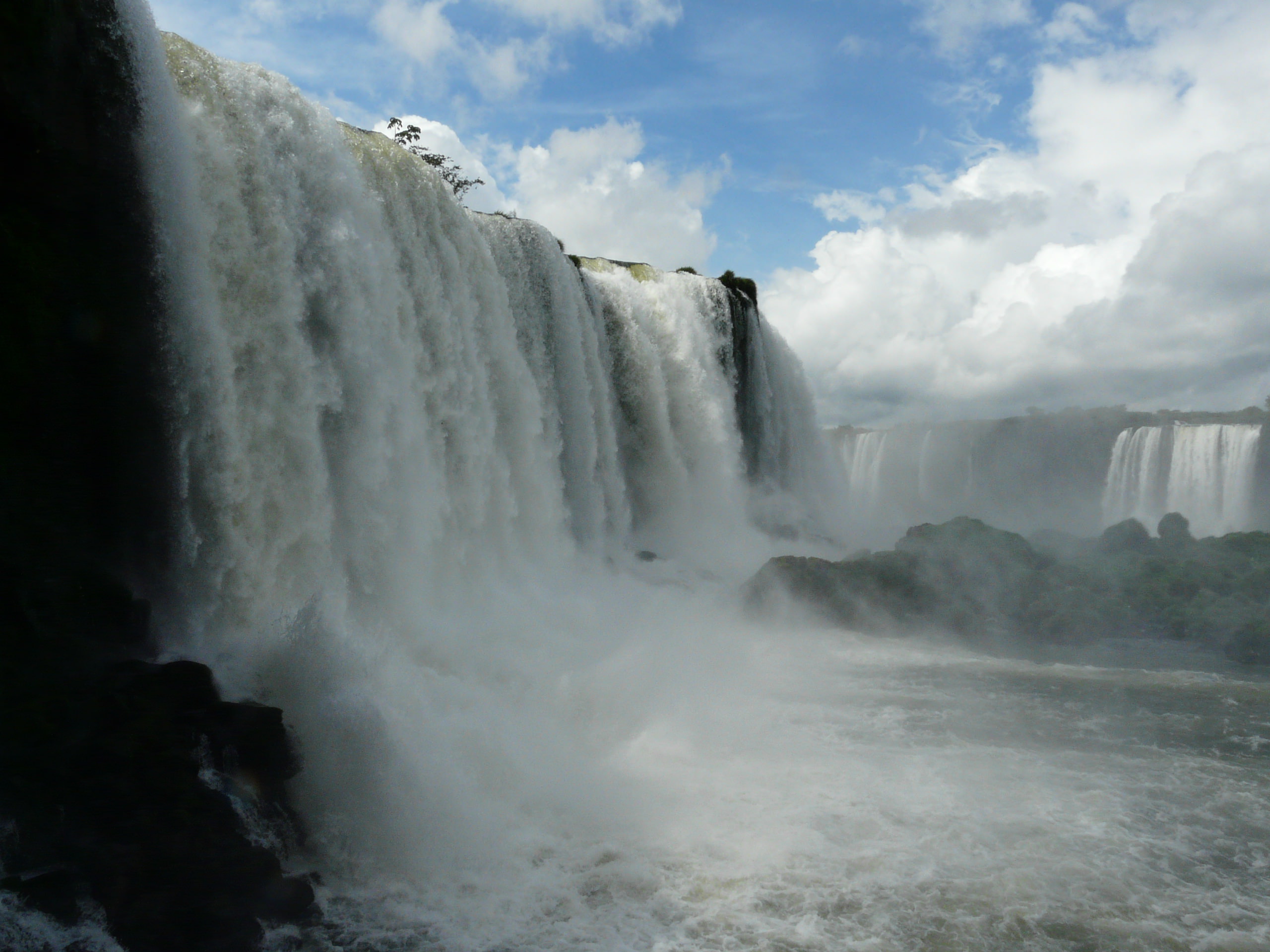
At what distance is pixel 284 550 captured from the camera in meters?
8.90

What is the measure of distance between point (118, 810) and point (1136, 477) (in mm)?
34178

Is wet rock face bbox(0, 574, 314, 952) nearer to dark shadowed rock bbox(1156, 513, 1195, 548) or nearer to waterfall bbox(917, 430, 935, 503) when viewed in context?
dark shadowed rock bbox(1156, 513, 1195, 548)

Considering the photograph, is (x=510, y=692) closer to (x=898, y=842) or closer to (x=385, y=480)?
(x=385, y=480)

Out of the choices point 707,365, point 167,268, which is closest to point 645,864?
point 167,268

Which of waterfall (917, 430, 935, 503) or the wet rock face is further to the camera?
waterfall (917, 430, 935, 503)

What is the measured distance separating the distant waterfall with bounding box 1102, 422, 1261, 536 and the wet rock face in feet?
104

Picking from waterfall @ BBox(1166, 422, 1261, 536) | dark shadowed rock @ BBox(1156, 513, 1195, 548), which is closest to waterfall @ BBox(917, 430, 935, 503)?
waterfall @ BBox(1166, 422, 1261, 536)

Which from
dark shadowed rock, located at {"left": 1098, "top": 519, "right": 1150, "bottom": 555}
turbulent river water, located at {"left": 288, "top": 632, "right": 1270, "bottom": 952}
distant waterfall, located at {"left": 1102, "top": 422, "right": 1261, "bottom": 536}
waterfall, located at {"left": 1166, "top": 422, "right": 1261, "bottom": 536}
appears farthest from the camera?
distant waterfall, located at {"left": 1102, "top": 422, "right": 1261, "bottom": 536}

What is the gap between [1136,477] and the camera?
31312mm

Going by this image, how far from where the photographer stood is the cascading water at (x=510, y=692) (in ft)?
20.0

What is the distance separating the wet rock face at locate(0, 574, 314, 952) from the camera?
516cm

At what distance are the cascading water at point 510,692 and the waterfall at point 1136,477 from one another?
69.0 ft

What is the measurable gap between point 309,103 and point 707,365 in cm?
1373

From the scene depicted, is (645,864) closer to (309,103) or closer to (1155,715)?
(1155,715)
